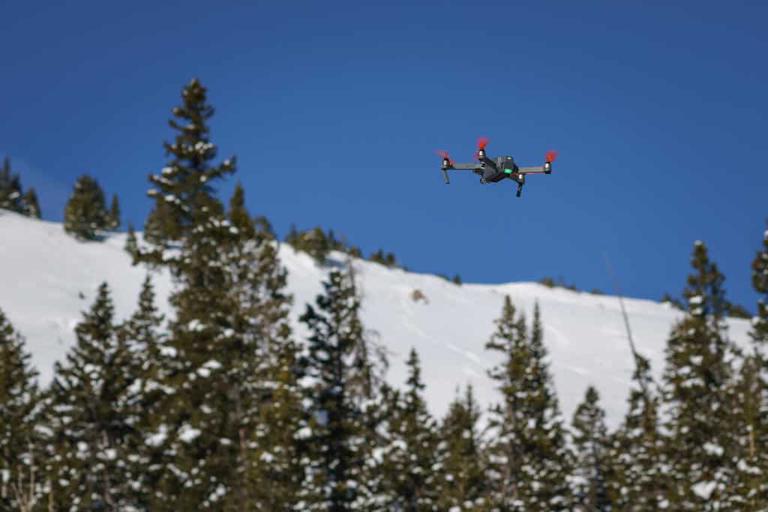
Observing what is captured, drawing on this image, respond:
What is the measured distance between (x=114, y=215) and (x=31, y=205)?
57.6ft

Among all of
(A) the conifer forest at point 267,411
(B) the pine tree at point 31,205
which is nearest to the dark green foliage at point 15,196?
(B) the pine tree at point 31,205

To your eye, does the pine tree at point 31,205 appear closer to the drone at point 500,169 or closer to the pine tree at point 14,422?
the pine tree at point 14,422

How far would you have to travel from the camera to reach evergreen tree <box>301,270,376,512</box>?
1093 inches

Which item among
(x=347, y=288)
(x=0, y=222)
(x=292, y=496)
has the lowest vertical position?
(x=292, y=496)

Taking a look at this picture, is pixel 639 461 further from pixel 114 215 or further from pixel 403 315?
pixel 114 215

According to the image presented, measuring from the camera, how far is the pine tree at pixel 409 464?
3519 cm

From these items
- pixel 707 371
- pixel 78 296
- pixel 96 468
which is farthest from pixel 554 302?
pixel 96 468

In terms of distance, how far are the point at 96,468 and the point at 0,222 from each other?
3478 inches

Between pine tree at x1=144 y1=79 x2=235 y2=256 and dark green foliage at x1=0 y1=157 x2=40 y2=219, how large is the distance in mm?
115129

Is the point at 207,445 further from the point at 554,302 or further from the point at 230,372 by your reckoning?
the point at 554,302

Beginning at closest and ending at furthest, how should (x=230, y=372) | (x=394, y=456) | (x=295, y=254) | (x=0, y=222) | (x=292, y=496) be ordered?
(x=292, y=496) < (x=230, y=372) < (x=394, y=456) < (x=0, y=222) < (x=295, y=254)

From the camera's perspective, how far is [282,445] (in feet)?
86.5

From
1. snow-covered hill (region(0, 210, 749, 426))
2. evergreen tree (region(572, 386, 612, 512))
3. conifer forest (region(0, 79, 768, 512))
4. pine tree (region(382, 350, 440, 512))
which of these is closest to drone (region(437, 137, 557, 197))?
conifer forest (region(0, 79, 768, 512))

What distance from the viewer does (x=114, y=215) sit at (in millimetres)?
134000
